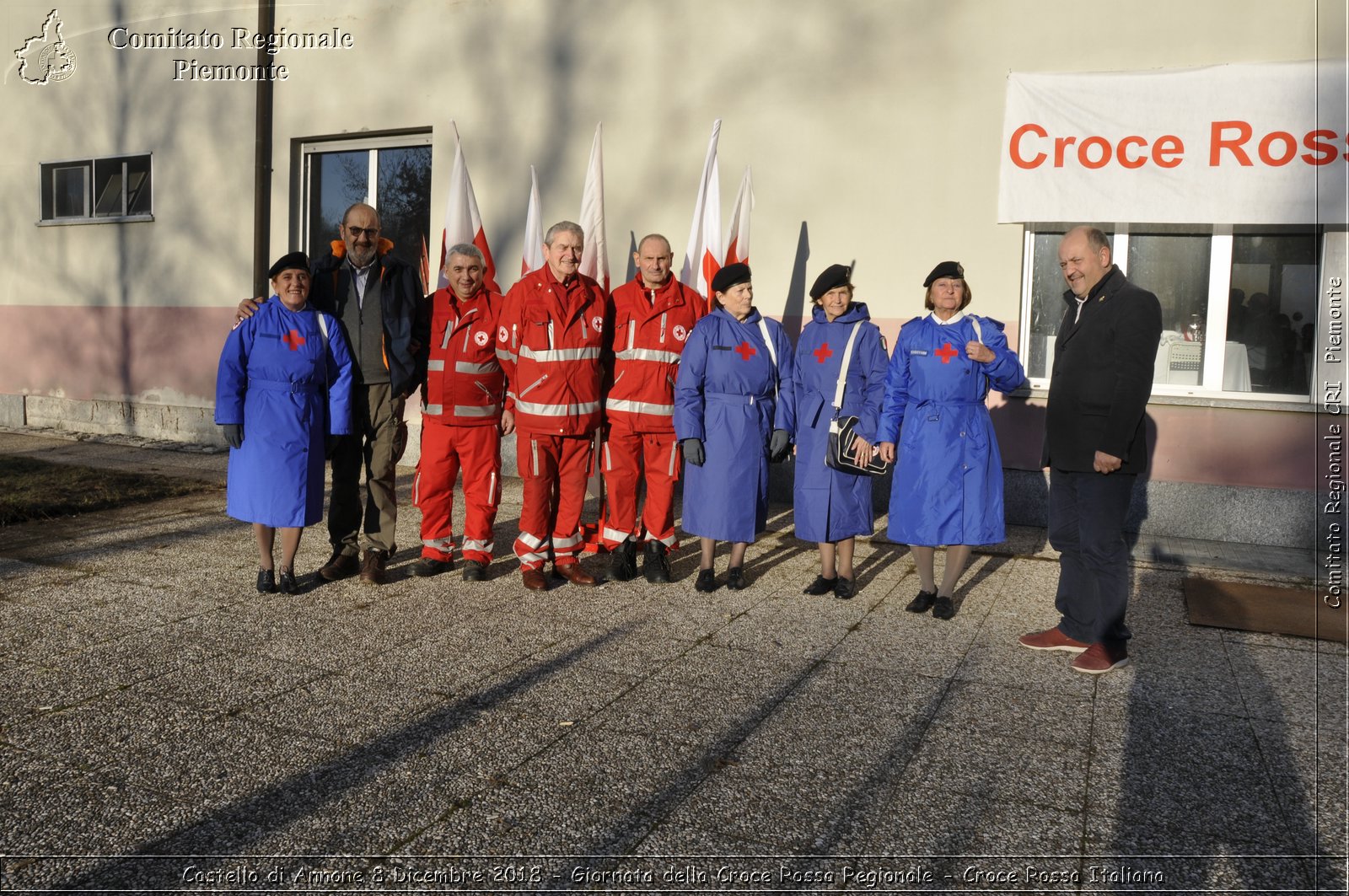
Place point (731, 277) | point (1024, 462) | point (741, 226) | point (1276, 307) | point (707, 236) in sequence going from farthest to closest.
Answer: point (741, 226) < point (1024, 462) < point (707, 236) < point (1276, 307) < point (731, 277)

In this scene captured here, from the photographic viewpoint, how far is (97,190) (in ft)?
42.3

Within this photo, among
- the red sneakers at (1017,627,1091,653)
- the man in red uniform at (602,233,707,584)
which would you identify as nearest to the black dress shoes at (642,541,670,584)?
the man in red uniform at (602,233,707,584)

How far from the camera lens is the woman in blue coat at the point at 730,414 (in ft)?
18.9

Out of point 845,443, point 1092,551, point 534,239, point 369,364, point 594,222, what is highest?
point 594,222

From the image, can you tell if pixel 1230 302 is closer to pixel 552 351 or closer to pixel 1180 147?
pixel 1180 147

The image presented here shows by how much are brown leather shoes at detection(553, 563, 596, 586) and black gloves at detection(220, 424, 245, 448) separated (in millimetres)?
1814

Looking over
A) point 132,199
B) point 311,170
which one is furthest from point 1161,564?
point 132,199

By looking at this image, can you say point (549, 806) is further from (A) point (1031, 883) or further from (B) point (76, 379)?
(B) point (76, 379)

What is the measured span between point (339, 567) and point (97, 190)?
9.51m

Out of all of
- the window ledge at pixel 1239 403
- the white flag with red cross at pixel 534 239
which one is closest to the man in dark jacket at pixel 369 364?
the white flag with red cross at pixel 534 239

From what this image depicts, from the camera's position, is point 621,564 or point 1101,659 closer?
point 1101,659

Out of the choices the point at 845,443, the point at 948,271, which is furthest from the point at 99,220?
the point at 948,271

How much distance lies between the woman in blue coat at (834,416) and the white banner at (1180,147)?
286 cm

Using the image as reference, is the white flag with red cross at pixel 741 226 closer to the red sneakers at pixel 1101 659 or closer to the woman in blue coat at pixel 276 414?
the woman in blue coat at pixel 276 414
